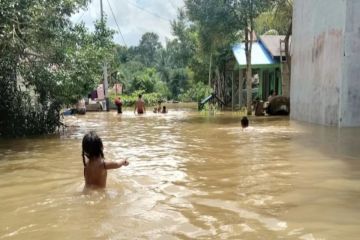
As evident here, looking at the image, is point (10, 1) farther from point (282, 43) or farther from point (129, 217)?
point (282, 43)

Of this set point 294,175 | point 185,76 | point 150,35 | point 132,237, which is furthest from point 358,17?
point 150,35

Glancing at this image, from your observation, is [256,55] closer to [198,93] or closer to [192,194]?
[198,93]

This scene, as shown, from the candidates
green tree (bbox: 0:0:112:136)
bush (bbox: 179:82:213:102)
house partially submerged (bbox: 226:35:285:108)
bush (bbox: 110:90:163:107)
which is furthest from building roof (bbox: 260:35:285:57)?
bush (bbox: 110:90:163:107)

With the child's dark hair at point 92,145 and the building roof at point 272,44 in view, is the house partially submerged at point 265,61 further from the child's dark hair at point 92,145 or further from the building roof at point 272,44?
the child's dark hair at point 92,145

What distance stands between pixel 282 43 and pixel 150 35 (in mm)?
74778

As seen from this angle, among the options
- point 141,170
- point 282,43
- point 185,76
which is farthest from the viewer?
point 185,76

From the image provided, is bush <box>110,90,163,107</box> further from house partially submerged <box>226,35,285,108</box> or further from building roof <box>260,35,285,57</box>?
building roof <box>260,35,285,57</box>

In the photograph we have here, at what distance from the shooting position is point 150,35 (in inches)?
4043

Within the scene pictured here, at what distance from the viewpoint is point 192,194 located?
659 cm

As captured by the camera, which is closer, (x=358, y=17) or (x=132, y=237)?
(x=132, y=237)

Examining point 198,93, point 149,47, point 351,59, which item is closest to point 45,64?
point 351,59

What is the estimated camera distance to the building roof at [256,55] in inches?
1136

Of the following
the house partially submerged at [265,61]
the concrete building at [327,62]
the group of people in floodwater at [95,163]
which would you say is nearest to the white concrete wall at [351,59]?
the concrete building at [327,62]

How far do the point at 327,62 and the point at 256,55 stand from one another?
523 inches
